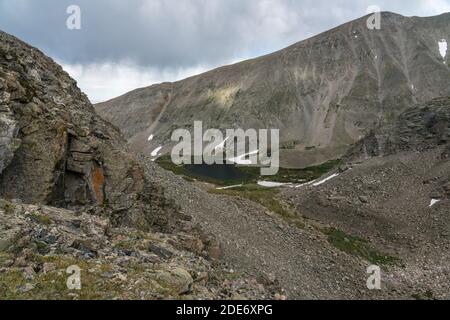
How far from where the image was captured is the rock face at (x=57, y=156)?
18.6m

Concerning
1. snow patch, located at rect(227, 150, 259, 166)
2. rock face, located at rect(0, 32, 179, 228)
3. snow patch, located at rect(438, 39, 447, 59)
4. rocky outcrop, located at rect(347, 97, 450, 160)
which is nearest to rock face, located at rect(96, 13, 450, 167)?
snow patch, located at rect(438, 39, 447, 59)

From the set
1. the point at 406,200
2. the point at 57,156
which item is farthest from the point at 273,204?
the point at 57,156

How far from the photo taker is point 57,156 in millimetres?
19828

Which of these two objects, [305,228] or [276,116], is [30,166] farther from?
[276,116]

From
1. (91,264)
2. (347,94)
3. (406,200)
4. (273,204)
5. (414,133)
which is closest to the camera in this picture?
(91,264)

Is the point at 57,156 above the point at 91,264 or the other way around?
above

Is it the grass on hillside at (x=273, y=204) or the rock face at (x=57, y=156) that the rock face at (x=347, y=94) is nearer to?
the grass on hillside at (x=273, y=204)

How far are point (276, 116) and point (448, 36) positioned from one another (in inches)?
4036

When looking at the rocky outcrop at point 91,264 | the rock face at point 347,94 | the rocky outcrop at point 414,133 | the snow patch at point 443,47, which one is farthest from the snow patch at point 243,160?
the rocky outcrop at point 91,264

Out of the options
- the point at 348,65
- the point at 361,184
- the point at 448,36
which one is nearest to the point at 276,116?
the point at 348,65

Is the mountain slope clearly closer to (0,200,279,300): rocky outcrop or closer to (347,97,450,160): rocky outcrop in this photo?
(347,97,450,160): rocky outcrop

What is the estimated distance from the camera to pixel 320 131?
555ft

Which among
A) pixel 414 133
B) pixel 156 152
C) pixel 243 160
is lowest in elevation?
pixel 243 160

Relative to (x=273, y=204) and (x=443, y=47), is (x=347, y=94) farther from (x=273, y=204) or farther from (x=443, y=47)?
(x=273, y=204)
